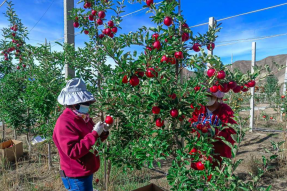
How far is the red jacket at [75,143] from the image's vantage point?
173cm

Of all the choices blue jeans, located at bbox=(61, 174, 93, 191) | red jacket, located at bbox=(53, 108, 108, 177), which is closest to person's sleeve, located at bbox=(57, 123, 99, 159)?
red jacket, located at bbox=(53, 108, 108, 177)

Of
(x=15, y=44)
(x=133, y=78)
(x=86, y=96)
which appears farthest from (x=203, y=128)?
(x=15, y=44)

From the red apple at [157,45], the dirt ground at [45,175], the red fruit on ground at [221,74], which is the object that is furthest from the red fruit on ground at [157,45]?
the dirt ground at [45,175]

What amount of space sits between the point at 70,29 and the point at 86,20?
534 millimetres

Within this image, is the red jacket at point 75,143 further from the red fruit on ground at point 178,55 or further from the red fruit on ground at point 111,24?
the red fruit on ground at point 111,24

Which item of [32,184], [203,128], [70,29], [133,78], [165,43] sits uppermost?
[70,29]

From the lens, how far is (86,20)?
3098 millimetres

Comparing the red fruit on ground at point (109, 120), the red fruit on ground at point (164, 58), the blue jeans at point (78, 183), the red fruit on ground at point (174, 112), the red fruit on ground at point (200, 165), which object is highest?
the red fruit on ground at point (164, 58)

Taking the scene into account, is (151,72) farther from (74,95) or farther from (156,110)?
(74,95)

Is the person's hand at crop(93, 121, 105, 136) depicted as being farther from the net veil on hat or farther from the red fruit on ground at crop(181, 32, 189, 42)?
the red fruit on ground at crop(181, 32, 189, 42)

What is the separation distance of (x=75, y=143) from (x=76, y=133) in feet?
0.31

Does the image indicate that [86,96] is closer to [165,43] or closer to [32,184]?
[165,43]

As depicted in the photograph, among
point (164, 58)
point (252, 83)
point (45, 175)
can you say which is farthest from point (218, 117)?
point (45, 175)

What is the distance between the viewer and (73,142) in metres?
1.77
